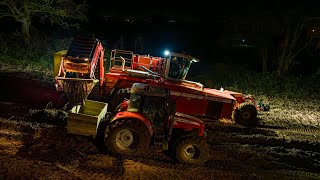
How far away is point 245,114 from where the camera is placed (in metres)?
10.9

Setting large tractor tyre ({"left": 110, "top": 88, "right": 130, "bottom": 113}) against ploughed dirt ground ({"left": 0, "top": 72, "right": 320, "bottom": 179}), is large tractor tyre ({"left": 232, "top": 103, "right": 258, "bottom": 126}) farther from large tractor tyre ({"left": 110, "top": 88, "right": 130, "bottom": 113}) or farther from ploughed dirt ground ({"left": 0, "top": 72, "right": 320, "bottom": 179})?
large tractor tyre ({"left": 110, "top": 88, "right": 130, "bottom": 113})

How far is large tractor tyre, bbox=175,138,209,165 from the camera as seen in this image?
23.1 ft

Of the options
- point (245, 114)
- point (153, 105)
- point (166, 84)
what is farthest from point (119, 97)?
point (245, 114)

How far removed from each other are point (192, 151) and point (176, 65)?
440 centimetres

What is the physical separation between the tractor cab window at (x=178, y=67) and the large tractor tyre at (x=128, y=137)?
4345 mm

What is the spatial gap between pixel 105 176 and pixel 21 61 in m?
13.5

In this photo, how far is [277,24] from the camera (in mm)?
23250

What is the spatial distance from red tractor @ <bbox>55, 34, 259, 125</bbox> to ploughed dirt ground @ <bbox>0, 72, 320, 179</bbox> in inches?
21.7

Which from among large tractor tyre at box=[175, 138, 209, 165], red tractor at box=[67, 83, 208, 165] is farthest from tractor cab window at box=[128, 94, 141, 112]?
large tractor tyre at box=[175, 138, 209, 165]

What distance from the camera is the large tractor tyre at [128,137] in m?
6.95

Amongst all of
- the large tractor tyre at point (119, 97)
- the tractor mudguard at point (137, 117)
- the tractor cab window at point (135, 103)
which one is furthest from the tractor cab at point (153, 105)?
the large tractor tyre at point (119, 97)

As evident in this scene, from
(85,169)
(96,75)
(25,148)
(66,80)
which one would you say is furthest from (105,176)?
(96,75)

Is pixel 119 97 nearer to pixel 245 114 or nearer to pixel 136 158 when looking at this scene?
pixel 136 158

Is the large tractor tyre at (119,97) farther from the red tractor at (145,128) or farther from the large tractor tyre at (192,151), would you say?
the large tractor tyre at (192,151)
